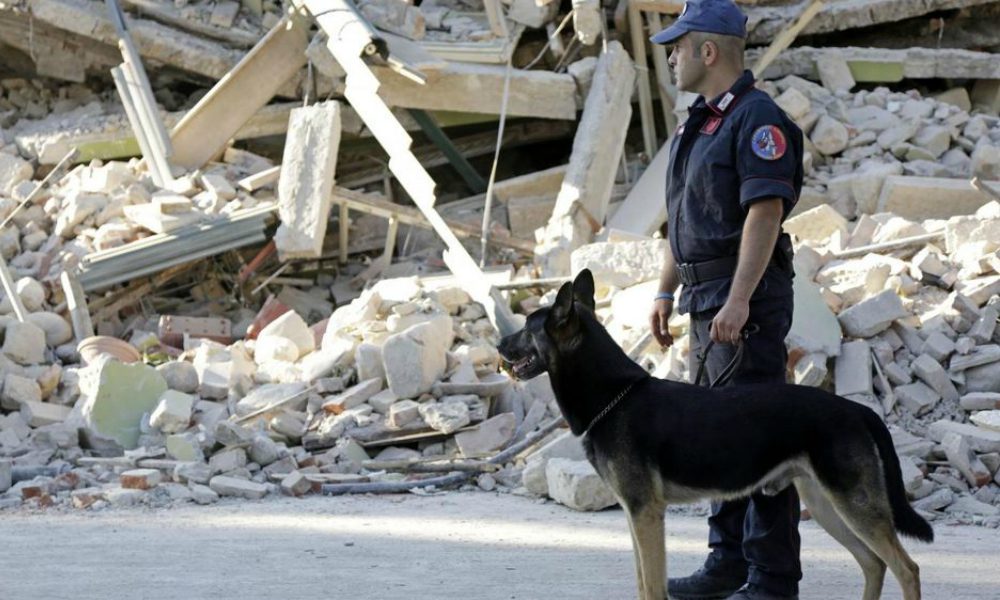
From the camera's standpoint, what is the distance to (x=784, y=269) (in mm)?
5250

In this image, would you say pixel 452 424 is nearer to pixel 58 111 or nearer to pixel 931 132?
pixel 931 132

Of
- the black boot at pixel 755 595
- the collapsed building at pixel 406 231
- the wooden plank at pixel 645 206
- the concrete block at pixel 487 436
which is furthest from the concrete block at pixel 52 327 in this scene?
the black boot at pixel 755 595

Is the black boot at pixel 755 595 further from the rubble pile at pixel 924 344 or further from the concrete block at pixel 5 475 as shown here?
the concrete block at pixel 5 475

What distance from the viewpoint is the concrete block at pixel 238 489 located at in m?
8.63

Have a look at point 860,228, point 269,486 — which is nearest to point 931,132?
point 860,228

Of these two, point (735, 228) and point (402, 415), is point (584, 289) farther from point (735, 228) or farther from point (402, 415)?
point (402, 415)

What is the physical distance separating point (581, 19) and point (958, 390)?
19.1 ft

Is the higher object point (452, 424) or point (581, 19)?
point (581, 19)

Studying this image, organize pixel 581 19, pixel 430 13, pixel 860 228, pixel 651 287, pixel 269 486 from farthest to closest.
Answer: pixel 430 13, pixel 581 19, pixel 860 228, pixel 651 287, pixel 269 486

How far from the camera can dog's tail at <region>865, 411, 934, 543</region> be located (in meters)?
4.83

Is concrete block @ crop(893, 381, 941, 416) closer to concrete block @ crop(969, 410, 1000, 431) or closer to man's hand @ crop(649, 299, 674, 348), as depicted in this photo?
concrete block @ crop(969, 410, 1000, 431)

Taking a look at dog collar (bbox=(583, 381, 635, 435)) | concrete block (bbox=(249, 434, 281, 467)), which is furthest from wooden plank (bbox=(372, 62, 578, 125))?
dog collar (bbox=(583, 381, 635, 435))

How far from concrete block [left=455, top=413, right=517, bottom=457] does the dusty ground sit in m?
1.23

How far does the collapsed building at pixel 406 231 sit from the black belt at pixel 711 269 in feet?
9.30
